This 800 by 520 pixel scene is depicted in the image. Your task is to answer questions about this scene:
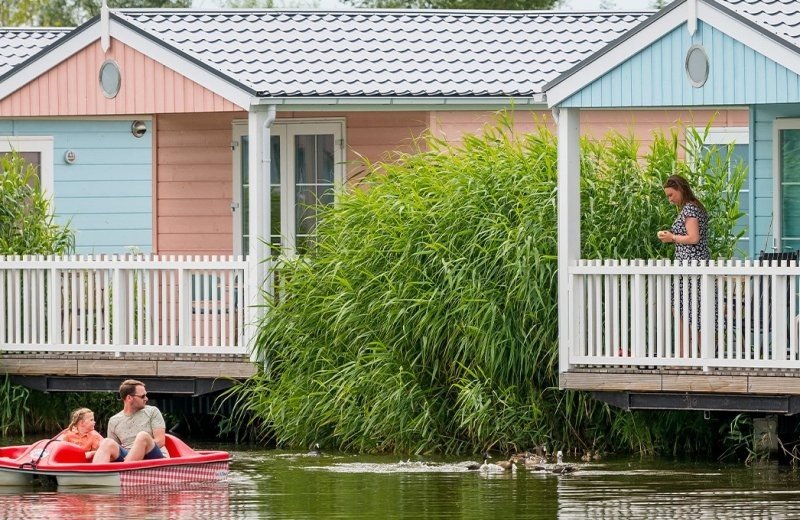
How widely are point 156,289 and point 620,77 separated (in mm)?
5120

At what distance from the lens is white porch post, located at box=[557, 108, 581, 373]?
16.5 metres

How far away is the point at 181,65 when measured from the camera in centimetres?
1912

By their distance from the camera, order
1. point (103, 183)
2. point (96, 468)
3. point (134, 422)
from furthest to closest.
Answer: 1. point (103, 183)
2. point (134, 422)
3. point (96, 468)

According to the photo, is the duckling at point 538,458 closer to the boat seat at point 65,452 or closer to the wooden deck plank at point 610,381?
the wooden deck plank at point 610,381

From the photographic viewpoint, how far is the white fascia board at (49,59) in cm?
1970

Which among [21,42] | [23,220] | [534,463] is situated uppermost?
[21,42]

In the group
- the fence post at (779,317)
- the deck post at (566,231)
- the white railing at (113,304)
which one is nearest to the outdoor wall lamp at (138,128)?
the white railing at (113,304)

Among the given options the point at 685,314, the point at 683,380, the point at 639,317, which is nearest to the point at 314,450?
the point at 639,317

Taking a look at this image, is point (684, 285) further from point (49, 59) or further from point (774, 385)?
point (49, 59)

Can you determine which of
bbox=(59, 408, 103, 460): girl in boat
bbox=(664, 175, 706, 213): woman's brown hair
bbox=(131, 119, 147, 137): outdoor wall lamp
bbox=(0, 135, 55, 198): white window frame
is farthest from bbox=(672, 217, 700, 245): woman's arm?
bbox=(0, 135, 55, 198): white window frame

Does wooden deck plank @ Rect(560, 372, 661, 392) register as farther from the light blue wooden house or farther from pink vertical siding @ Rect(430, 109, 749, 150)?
pink vertical siding @ Rect(430, 109, 749, 150)

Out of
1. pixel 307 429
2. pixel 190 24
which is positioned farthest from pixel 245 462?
pixel 190 24

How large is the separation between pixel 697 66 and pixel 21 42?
993cm

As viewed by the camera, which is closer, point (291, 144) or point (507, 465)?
point (507, 465)
